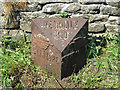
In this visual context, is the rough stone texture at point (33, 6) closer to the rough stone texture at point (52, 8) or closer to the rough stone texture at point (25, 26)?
the rough stone texture at point (52, 8)

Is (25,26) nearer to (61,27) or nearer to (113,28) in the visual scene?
(61,27)

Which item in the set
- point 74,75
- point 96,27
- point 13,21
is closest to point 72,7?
point 96,27

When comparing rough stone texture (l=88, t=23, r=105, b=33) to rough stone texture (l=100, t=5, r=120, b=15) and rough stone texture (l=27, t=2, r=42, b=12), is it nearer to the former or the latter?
rough stone texture (l=100, t=5, r=120, b=15)

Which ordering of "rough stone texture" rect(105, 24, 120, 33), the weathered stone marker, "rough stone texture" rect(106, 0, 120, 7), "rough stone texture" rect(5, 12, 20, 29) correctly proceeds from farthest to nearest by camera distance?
"rough stone texture" rect(5, 12, 20, 29) < "rough stone texture" rect(105, 24, 120, 33) < "rough stone texture" rect(106, 0, 120, 7) < the weathered stone marker

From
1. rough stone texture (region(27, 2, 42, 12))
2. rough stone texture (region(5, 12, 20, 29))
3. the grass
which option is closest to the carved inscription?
the grass

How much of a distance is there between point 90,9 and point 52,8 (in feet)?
2.46

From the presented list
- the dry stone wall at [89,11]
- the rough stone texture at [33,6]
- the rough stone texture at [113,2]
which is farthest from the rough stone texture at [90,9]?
the rough stone texture at [33,6]

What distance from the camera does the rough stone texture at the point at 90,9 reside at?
9.87ft

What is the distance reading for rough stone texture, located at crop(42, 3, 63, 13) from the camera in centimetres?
306

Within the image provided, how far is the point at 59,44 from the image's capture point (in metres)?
2.00

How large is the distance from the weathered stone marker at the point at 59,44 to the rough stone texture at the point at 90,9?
88 centimetres

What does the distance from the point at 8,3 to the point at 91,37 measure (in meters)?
1.82

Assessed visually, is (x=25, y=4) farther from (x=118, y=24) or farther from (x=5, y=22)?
(x=118, y=24)

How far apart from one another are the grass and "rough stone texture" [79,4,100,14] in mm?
670
